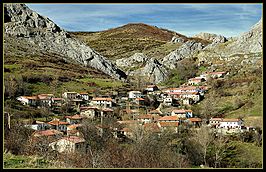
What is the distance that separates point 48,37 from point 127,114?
41.8 m

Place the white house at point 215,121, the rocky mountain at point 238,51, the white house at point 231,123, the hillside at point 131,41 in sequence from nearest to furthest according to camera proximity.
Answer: the white house at point 231,123, the white house at point 215,121, the rocky mountain at point 238,51, the hillside at point 131,41

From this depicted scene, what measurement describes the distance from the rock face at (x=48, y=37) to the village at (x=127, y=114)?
17706mm

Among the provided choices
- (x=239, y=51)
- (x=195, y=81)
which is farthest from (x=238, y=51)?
(x=195, y=81)

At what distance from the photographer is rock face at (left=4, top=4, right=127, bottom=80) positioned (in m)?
65.5

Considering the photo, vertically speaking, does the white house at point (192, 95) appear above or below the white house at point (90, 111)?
above

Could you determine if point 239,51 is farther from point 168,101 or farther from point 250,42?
point 168,101

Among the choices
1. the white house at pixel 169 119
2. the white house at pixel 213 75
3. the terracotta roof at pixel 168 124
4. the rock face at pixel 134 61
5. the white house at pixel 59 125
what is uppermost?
the rock face at pixel 134 61

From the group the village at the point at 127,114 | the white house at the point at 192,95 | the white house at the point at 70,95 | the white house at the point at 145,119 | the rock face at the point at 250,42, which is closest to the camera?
the village at the point at 127,114

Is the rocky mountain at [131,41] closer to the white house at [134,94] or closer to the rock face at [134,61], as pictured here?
the rock face at [134,61]

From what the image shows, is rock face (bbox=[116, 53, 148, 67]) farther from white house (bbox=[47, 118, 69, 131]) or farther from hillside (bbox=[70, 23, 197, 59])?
white house (bbox=[47, 118, 69, 131])

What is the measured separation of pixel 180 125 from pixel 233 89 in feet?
51.7

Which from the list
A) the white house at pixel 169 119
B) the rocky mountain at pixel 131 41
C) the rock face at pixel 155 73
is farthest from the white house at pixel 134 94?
the rocky mountain at pixel 131 41

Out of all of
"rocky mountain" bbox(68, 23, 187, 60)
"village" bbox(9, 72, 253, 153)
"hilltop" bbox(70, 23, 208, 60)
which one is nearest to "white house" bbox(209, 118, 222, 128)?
"village" bbox(9, 72, 253, 153)

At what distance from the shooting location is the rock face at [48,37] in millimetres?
65506
